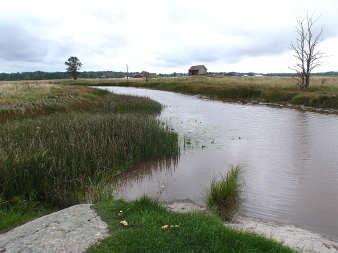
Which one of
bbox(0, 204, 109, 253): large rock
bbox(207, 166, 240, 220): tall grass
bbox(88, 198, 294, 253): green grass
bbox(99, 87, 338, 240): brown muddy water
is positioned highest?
bbox(88, 198, 294, 253): green grass

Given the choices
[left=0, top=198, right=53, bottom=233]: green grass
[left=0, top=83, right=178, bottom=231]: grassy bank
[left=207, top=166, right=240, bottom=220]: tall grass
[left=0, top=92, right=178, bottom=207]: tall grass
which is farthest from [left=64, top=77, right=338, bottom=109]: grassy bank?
[left=0, top=198, right=53, bottom=233]: green grass

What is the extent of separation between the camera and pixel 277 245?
20.6ft

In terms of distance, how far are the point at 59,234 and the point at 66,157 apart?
460cm

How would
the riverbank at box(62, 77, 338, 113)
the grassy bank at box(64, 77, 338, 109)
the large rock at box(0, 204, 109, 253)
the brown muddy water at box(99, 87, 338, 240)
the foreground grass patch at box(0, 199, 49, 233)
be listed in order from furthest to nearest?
the grassy bank at box(64, 77, 338, 109)
the riverbank at box(62, 77, 338, 113)
the brown muddy water at box(99, 87, 338, 240)
the foreground grass patch at box(0, 199, 49, 233)
the large rock at box(0, 204, 109, 253)

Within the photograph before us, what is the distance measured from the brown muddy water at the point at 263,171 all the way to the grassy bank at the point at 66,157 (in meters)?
0.72

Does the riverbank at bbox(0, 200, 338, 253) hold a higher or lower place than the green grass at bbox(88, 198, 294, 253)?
lower

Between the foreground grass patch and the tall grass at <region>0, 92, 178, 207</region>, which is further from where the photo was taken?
the tall grass at <region>0, 92, 178, 207</region>

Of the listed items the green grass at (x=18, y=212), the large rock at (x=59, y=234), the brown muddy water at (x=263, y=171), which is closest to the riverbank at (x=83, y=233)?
the large rock at (x=59, y=234)

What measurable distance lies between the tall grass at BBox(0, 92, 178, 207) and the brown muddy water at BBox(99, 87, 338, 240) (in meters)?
0.74

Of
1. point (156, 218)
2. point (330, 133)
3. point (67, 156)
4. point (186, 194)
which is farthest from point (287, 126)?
point (156, 218)

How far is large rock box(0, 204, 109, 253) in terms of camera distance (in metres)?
6.32

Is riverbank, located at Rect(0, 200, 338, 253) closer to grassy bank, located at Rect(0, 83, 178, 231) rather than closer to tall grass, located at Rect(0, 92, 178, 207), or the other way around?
grassy bank, located at Rect(0, 83, 178, 231)

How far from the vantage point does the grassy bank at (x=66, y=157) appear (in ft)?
31.0

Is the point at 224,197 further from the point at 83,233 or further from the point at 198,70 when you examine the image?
the point at 198,70
